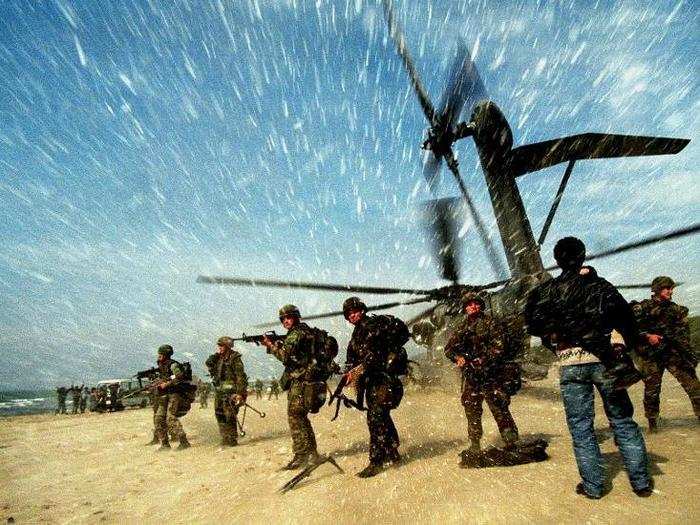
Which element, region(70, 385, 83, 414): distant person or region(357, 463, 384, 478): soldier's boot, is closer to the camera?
region(357, 463, 384, 478): soldier's boot

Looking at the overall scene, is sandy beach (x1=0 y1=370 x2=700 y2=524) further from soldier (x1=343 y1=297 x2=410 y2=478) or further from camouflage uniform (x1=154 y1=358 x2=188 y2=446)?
camouflage uniform (x1=154 y1=358 x2=188 y2=446)

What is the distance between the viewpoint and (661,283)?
18.2 feet

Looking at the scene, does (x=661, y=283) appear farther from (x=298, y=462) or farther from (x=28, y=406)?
(x=28, y=406)

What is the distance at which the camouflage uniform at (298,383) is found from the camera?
5.48m

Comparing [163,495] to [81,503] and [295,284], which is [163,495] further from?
[295,284]

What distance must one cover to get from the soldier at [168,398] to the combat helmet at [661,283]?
29.8 ft

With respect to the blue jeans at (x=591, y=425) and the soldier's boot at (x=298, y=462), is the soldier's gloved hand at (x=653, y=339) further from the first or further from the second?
the soldier's boot at (x=298, y=462)

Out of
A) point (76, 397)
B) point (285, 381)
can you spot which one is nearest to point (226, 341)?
point (285, 381)

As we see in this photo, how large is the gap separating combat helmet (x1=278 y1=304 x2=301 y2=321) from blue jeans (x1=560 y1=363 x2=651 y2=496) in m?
3.77

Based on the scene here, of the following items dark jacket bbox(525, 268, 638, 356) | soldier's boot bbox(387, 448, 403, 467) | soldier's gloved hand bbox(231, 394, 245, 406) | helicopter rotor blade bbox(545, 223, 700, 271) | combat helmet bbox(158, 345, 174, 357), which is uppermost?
helicopter rotor blade bbox(545, 223, 700, 271)

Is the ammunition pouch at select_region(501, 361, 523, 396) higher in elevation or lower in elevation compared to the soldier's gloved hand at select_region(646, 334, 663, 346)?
lower

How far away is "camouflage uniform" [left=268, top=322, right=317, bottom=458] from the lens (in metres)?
5.48

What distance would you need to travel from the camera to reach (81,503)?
4805 millimetres

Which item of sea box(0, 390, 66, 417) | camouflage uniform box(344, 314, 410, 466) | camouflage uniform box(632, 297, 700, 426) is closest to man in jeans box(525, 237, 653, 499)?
camouflage uniform box(344, 314, 410, 466)
